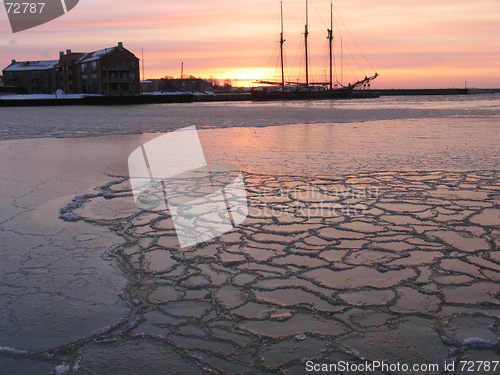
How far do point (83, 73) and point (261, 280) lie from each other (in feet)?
264

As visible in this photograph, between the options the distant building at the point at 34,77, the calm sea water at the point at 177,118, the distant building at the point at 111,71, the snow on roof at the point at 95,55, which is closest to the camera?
the calm sea water at the point at 177,118

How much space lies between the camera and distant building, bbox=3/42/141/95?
66938mm

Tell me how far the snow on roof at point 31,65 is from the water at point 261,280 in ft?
313

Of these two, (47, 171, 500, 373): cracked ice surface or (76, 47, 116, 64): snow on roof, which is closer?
(47, 171, 500, 373): cracked ice surface

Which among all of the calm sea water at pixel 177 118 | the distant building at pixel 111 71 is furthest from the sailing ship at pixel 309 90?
the calm sea water at pixel 177 118

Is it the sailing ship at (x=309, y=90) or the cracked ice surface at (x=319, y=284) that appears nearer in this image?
the cracked ice surface at (x=319, y=284)

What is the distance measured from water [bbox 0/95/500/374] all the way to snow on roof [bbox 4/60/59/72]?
95.3 meters

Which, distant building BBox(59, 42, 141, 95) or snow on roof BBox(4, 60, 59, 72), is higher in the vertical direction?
snow on roof BBox(4, 60, 59, 72)

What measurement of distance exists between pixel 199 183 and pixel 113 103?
2490 inches

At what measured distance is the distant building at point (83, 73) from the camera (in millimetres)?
66938

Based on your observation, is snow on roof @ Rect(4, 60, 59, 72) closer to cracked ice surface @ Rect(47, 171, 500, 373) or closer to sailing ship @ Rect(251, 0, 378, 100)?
sailing ship @ Rect(251, 0, 378, 100)

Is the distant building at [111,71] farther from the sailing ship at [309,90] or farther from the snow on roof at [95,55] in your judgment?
the sailing ship at [309,90]

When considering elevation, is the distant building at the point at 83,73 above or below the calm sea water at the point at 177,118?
above

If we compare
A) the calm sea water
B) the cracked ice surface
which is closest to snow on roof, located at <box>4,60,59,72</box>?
the calm sea water
